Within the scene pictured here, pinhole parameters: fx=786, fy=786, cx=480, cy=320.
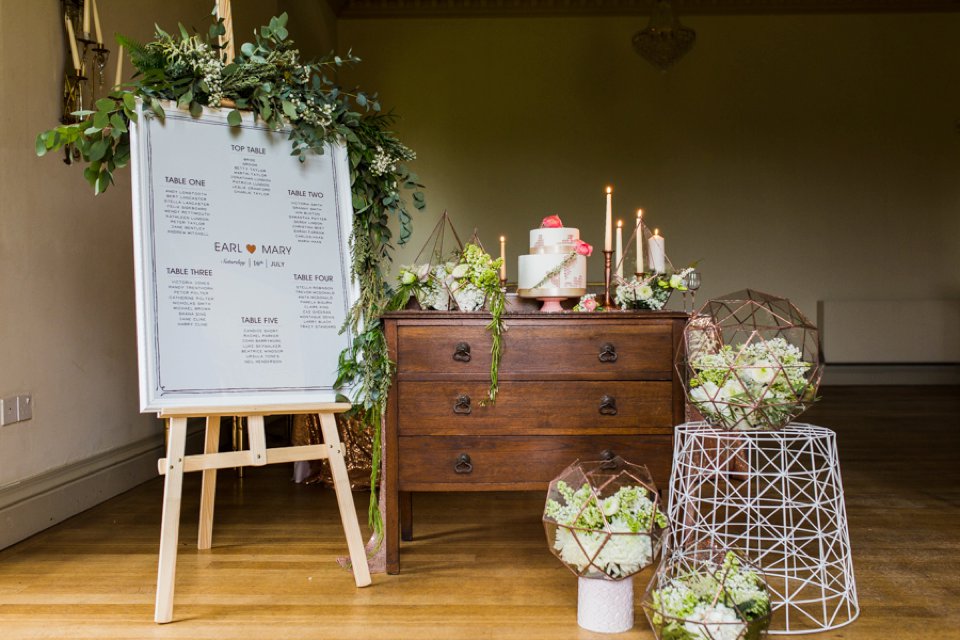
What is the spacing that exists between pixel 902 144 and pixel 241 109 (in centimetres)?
753

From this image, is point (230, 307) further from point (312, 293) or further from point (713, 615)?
point (713, 615)

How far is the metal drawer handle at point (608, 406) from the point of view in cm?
236

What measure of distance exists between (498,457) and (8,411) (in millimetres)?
1746

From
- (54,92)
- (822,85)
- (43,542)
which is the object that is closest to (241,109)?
(54,92)

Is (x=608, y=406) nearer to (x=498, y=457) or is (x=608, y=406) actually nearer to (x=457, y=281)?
(x=498, y=457)

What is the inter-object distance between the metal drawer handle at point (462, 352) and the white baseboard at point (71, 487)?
65.2 inches


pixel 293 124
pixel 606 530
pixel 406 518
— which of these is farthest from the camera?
pixel 406 518

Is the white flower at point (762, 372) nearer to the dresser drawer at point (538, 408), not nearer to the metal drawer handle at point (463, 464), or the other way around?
the dresser drawer at point (538, 408)

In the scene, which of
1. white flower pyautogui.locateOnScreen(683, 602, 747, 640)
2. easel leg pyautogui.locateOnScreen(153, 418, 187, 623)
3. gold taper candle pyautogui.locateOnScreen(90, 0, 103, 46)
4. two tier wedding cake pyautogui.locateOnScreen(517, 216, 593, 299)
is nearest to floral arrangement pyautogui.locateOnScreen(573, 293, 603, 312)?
two tier wedding cake pyautogui.locateOnScreen(517, 216, 593, 299)

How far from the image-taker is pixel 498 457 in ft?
7.77

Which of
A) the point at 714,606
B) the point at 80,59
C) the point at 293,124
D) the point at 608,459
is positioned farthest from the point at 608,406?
the point at 80,59

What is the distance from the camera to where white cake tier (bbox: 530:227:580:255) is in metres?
2.44

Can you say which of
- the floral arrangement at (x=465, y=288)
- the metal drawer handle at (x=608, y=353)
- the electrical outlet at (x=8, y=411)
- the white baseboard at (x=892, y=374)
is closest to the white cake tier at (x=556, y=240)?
the floral arrangement at (x=465, y=288)

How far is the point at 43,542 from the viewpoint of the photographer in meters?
2.74
